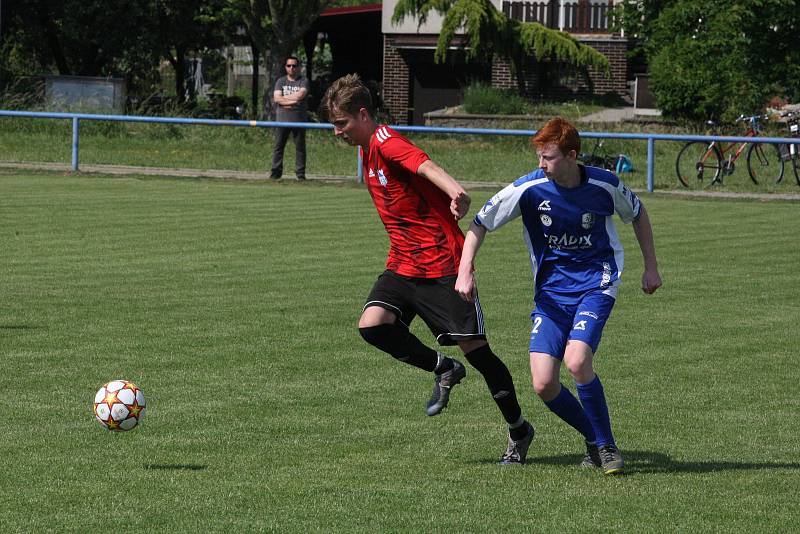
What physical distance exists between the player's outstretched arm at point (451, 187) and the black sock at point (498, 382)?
764 mm

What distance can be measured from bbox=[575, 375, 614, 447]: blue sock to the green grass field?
8.6 inches

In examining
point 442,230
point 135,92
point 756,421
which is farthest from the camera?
point 135,92

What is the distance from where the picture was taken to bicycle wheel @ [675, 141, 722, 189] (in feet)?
74.7

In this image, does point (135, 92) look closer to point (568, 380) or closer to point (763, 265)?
point (763, 265)

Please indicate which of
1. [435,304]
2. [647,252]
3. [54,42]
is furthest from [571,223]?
[54,42]

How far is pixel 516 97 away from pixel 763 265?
79.0ft

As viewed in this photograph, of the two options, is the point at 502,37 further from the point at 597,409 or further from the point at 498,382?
the point at 597,409

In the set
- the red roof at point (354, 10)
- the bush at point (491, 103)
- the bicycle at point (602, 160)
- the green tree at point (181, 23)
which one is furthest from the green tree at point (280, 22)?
the bicycle at point (602, 160)

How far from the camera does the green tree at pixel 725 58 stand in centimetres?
3159

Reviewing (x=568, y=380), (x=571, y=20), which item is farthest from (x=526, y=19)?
(x=568, y=380)

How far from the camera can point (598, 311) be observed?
6246 mm

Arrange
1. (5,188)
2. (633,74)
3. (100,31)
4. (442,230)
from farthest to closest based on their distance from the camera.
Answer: (100,31) < (633,74) < (5,188) < (442,230)

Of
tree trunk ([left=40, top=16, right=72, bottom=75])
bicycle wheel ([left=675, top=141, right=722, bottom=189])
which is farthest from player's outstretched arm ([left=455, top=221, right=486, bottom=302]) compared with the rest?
tree trunk ([left=40, top=16, right=72, bottom=75])

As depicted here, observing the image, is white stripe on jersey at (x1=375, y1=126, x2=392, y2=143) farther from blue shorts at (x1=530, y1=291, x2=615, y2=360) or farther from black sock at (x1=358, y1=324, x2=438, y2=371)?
blue shorts at (x1=530, y1=291, x2=615, y2=360)
